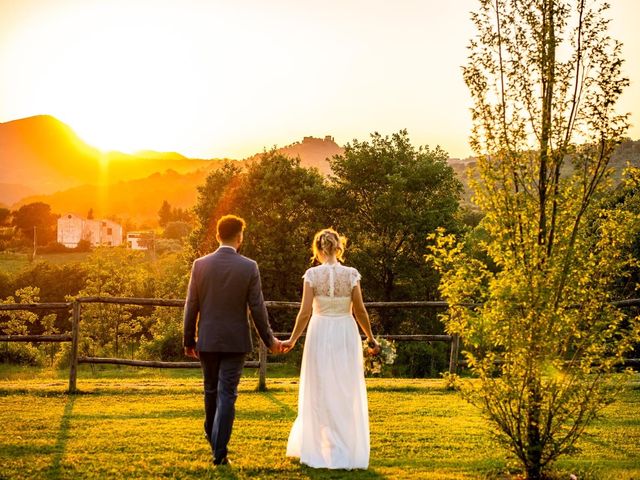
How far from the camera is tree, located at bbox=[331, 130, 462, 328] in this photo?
3331 centimetres

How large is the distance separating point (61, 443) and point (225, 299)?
311 cm

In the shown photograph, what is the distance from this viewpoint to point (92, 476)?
683cm

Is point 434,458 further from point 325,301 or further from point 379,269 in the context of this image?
point 379,269

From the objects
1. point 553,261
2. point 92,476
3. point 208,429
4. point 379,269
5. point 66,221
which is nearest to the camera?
point 553,261

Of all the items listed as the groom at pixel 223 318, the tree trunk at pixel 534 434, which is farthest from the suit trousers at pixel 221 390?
the tree trunk at pixel 534 434

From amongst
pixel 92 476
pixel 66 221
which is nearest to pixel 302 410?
pixel 92 476

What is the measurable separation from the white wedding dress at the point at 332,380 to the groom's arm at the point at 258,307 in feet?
1.82

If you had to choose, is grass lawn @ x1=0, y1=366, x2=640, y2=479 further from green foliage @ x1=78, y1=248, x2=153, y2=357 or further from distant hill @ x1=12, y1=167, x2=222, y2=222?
distant hill @ x1=12, y1=167, x2=222, y2=222

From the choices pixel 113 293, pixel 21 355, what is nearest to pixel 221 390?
pixel 21 355

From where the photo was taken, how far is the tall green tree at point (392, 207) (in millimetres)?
33312

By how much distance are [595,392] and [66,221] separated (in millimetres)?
113699

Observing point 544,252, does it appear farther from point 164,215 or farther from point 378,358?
point 164,215

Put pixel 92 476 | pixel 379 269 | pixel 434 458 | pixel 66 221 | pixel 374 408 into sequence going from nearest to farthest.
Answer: pixel 92 476, pixel 434 458, pixel 374 408, pixel 379 269, pixel 66 221

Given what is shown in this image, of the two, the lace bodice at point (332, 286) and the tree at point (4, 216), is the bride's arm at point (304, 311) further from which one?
the tree at point (4, 216)
